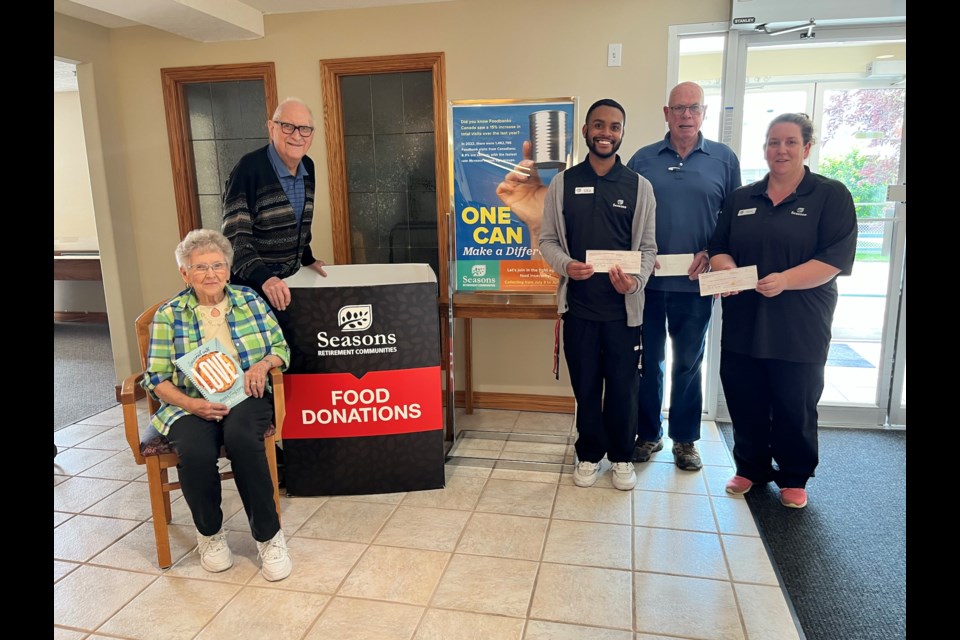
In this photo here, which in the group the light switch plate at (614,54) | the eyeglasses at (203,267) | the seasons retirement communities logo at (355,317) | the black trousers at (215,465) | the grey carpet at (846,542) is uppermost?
the light switch plate at (614,54)

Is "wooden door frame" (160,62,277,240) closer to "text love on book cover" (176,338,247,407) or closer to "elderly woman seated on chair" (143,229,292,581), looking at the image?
"elderly woman seated on chair" (143,229,292,581)

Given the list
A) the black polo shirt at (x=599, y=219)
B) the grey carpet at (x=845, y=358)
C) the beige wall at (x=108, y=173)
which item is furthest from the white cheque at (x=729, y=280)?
the beige wall at (x=108, y=173)

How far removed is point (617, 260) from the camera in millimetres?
2590

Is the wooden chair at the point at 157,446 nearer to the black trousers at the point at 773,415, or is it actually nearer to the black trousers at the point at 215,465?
the black trousers at the point at 215,465

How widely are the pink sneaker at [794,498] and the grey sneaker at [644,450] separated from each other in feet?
2.22

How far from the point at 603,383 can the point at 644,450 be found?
0.53 meters

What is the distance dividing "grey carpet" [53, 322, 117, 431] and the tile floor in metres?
1.08

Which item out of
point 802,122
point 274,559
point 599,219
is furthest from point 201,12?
point 802,122

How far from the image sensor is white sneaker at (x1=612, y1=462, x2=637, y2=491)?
9.18 ft

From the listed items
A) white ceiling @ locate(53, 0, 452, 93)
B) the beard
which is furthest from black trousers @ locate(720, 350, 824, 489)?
white ceiling @ locate(53, 0, 452, 93)

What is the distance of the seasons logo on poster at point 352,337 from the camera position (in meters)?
2.64

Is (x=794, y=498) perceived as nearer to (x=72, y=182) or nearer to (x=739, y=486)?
(x=739, y=486)
